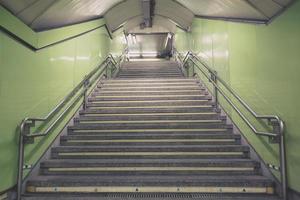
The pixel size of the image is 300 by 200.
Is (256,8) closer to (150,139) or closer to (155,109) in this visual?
(150,139)

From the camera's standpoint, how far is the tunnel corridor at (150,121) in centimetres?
261

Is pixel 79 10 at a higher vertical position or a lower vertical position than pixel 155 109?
higher

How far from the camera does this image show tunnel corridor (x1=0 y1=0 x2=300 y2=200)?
261 cm

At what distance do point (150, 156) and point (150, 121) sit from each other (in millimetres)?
1008

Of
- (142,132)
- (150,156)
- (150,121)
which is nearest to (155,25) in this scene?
(150,121)

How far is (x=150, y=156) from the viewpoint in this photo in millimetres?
3381

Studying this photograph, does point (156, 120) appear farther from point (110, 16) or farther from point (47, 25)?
point (110, 16)

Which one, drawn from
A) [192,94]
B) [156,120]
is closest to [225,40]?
[192,94]

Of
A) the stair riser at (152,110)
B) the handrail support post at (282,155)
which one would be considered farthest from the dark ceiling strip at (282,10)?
the stair riser at (152,110)

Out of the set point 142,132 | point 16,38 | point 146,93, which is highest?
point 16,38

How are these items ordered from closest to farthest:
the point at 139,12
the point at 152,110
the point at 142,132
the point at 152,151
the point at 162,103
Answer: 1. the point at 152,151
2. the point at 142,132
3. the point at 152,110
4. the point at 162,103
5. the point at 139,12

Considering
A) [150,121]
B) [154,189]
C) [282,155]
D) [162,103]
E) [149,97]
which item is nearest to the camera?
[282,155]

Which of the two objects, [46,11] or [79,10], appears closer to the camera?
[46,11]

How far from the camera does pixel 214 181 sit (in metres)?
2.80
